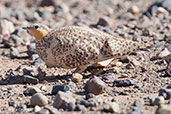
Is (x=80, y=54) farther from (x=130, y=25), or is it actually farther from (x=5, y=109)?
(x=130, y=25)

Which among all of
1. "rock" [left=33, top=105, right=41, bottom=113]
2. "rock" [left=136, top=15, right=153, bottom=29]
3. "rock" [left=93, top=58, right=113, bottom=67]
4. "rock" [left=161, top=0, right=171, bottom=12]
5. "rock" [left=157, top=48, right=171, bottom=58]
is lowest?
"rock" [left=33, top=105, right=41, bottom=113]

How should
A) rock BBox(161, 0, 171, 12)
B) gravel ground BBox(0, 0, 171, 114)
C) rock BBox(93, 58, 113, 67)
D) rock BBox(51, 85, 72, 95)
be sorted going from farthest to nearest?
rock BBox(161, 0, 171, 12), rock BBox(93, 58, 113, 67), rock BBox(51, 85, 72, 95), gravel ground BBox(0, 0, 171, 114)

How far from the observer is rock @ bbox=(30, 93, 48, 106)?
6.45 m

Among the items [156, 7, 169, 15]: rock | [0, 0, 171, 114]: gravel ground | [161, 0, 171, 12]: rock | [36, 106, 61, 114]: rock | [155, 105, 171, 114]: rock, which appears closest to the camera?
[155, 105, 171, 114]: rock

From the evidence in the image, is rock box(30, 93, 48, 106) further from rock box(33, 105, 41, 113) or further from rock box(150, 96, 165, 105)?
rock box(150, 96, 165, 105)

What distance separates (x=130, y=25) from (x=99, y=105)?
581 centimetres

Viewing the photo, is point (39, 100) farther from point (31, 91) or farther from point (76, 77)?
point (76, 77)

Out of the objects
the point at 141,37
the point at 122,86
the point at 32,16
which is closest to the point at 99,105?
the point at 122,86

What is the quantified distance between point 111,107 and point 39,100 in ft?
3.67

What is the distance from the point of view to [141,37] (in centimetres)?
1034

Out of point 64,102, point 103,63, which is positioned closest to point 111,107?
point 64,102

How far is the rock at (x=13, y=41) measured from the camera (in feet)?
35.9

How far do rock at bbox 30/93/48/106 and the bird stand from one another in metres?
1.30

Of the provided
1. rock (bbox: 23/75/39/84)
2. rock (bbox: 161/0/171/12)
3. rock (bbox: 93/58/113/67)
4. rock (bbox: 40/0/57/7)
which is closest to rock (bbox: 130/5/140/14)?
rock (bbox: 161/0/171/12)
